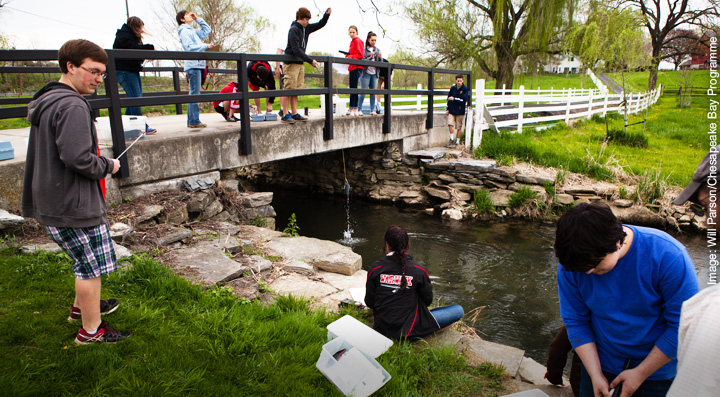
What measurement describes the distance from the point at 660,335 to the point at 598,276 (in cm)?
38

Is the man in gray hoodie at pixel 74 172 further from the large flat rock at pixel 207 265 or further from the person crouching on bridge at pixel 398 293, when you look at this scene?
the person crouching on bridge at pixel 398 293

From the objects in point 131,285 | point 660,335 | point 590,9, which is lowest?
point 131,285

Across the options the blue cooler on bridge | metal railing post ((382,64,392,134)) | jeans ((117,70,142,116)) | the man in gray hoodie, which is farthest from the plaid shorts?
metal railing post ((382,64,392,134))

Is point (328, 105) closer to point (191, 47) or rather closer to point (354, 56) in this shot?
point (354, 56)

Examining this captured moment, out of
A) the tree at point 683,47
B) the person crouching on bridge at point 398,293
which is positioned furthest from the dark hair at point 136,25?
the tree at point 683,47

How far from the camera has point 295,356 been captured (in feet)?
9.68

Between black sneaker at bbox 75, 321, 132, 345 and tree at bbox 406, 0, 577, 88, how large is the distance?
15396mm

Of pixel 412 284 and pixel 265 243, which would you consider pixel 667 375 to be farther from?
pixel 265 243

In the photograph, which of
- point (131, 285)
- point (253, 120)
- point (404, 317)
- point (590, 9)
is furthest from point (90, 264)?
point (590, 9)

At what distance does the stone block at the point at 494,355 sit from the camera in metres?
3.39

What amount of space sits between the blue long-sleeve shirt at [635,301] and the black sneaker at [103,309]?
290 centimetres

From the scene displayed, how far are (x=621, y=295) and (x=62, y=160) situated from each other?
2959mm

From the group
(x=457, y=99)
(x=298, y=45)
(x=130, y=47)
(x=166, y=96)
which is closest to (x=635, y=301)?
(x=166, y=96)

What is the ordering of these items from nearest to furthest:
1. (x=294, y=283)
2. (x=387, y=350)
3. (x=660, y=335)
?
(x=660, y=335), (x=387, y=350), (x=294, y=283)
